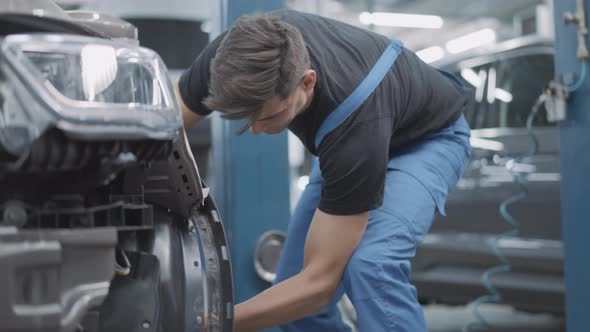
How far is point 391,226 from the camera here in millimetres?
1784

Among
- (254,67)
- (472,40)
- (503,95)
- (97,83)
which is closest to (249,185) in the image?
(254,67)

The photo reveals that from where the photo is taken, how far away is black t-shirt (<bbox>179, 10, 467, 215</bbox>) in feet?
5.44

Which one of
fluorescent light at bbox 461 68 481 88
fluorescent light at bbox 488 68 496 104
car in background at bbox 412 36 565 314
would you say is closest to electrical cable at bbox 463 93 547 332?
car in background at bbox 412 36 565 314

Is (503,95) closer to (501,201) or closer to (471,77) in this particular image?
(471,77)

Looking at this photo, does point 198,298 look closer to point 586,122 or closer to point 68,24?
point 68,24

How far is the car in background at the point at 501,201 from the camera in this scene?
304cm

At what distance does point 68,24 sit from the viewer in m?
1.19

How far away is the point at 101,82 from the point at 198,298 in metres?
0.51

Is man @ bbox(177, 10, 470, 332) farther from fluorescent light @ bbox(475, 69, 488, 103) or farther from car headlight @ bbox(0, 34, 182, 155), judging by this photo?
fluorescent light @ bbox(475, 69, 488, 103)

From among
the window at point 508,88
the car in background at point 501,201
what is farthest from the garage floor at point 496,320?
the window at point 508,88

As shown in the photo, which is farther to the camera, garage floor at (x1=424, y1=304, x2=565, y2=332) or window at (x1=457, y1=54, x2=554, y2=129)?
garage floor at (x1=424, y1=304, x2=565, y2=332)

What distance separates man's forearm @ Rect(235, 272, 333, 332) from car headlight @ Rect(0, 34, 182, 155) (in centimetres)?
65

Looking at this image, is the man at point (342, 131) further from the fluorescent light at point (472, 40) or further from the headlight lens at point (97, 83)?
the fluorescent light at point (472, 40)

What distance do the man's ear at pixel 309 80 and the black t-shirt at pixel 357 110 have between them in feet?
0.19
